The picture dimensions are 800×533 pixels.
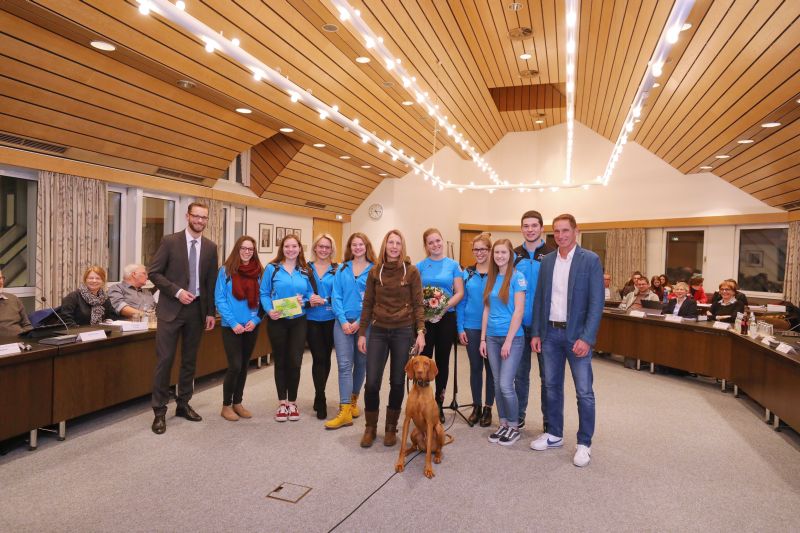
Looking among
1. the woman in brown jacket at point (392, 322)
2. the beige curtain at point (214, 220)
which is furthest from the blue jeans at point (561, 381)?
the beige curtain at point (214, 220)

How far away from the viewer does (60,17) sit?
370cm

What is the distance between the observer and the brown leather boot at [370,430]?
12.1 ft

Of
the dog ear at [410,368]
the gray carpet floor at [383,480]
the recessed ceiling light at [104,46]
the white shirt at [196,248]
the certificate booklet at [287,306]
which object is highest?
the recessed ceiling light at [104,46]

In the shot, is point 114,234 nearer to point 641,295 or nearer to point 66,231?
point 66,231

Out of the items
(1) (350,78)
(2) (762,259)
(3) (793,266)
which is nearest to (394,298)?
(1) (350,78)

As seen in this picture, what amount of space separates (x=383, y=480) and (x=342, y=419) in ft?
3.32

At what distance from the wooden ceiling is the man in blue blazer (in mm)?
2247

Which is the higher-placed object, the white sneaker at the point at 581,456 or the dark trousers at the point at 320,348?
the dark trousers at the point at 320,348

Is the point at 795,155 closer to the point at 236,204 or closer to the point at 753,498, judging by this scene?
the point at 753,498

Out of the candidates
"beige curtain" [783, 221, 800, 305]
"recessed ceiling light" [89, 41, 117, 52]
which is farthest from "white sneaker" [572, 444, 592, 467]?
"beige curtain" [783, 221, 800, 305]

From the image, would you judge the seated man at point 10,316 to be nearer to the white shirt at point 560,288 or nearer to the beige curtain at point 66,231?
the beige curtain at point 66,231

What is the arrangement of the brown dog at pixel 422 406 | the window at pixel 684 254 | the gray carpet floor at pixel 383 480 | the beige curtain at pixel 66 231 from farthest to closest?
the window at pixel 684 254
the beige curtain at pixel 66 231
the brown dog at pixel 422 406
the gray carpet floor at pixel 383 480

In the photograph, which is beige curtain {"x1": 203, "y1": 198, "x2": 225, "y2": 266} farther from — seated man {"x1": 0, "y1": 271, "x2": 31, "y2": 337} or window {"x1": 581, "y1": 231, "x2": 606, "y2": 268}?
window {"x1": 581, "y1": 231, "x2": 606, "y2": 268}

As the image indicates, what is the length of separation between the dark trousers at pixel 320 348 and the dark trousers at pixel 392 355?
26.5 inches
